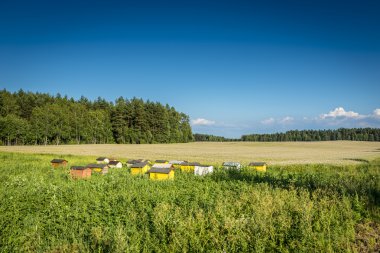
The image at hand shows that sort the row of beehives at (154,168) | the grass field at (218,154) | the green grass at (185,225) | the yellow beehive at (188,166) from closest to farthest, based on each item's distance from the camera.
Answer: the green grass at (185,225), the row of beehives at (154,168), the yellow beehive at (188,166), the grass field at (218,154)

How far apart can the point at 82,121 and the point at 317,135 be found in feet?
464

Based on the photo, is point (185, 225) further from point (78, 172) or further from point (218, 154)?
point (218, 154)

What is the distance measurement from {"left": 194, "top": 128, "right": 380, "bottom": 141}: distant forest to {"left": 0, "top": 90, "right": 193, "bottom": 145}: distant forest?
61.6m

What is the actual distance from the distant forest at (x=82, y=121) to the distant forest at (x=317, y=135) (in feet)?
202

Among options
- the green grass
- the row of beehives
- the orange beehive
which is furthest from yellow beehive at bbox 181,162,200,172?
the green grass

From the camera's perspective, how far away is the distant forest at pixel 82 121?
79.1 meters

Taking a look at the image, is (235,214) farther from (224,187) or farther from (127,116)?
(127,116)

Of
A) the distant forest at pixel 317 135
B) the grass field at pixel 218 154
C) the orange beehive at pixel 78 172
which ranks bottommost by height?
the grass field at pixel 218 154

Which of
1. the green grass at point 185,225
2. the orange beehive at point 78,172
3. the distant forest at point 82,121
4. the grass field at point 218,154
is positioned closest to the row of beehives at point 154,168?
the orange beehive at point 78,172

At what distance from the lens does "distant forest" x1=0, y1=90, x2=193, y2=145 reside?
79.1 m

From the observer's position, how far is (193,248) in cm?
738

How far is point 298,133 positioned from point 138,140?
11566 cm

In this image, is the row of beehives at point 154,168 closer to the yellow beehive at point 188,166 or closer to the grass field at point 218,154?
the yellow beehive at point 188,166

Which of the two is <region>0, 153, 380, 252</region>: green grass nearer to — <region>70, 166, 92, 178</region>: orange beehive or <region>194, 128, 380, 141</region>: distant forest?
<region>70, 166, 92, 178</region>: orange beehive
